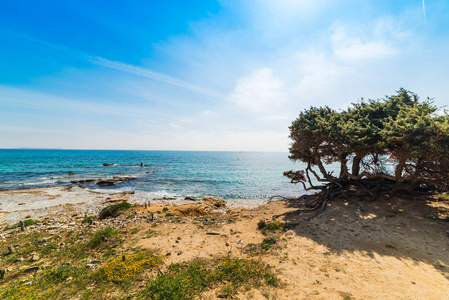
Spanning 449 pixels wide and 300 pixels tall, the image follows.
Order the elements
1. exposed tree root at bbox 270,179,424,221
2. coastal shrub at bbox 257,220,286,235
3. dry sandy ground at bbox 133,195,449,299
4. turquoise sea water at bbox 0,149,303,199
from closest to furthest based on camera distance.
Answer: dry sandy ground at bbox 133,195,449,299, coastal shrub at bbox 257,220,286,235, exposed tree root at bbox 270,179,424,221, turquoise sea water at bbox 0,149,303,199

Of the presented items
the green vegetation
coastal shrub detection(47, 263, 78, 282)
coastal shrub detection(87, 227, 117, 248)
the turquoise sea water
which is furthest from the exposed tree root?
coastal shrub detection(47, 263, 78, 282)

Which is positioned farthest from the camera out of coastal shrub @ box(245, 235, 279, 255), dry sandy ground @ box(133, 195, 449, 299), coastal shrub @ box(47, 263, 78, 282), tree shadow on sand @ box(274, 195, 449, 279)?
coastal shrub @ box(245, 235, 279, 255)

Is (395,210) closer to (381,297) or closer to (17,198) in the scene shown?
(381,297)

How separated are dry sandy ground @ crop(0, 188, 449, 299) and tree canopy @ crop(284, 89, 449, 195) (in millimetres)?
2689

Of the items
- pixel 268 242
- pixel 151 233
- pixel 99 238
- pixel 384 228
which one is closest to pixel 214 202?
pixel 151 233

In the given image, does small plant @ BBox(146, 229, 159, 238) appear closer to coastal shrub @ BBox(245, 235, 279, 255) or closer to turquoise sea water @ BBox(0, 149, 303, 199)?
coastal shrub @ BBox(245, 235, 279, 255)

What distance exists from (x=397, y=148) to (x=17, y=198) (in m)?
Result: 41.2

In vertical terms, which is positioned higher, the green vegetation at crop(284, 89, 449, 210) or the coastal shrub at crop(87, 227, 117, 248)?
the green vegetation at crop(284, 89, 449, 210)

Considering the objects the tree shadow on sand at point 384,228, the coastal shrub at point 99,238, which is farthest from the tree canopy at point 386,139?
the coastal shrub at point 99,238

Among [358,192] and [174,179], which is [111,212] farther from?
[174,179]

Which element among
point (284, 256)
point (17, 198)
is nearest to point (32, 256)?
point (284, 256)

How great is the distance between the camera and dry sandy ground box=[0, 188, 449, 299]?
5992 millimetres

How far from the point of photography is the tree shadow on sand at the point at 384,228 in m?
7.97

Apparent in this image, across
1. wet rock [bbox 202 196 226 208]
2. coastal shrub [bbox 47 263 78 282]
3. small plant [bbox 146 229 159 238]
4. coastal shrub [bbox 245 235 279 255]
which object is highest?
coastal shrub [bbox 47 263 78 282]
